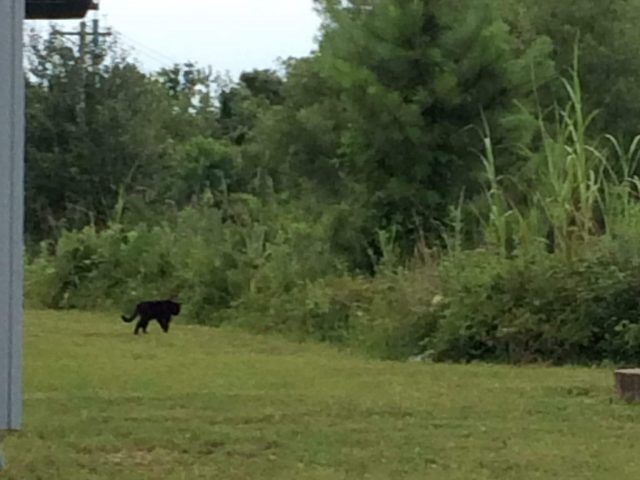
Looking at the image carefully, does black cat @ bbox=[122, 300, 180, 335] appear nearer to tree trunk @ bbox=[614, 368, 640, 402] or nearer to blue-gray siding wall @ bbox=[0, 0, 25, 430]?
tree trunk @ bbox=[614, 368, 640, 402]

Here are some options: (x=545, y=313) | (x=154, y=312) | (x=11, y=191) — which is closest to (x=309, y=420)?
(x=11, y=191)

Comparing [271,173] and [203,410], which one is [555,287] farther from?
[271,173]

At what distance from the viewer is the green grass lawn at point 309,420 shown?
5.71m

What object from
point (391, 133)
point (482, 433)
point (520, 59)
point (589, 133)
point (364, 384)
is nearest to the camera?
point (482, 433)

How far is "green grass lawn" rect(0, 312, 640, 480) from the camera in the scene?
5.71 metres

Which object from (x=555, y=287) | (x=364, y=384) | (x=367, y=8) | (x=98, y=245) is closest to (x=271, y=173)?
(x=98, y=245)

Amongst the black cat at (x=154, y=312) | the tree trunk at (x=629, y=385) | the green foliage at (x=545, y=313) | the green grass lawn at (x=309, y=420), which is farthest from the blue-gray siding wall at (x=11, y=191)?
the black cat at (x=154, y=312)

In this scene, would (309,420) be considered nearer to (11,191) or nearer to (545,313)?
(11,191)

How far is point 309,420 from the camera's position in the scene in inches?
270

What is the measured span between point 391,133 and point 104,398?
21.1 feet

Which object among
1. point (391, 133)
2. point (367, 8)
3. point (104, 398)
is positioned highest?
point (367, 8)

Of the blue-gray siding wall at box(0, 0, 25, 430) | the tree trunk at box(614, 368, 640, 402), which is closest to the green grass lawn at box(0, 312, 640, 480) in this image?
the tree trunk at box(614, 368, 640, 402)

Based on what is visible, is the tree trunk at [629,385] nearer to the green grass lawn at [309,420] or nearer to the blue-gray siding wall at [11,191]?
the green grass lawn at [309,420]

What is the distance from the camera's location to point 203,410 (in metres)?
7.17
